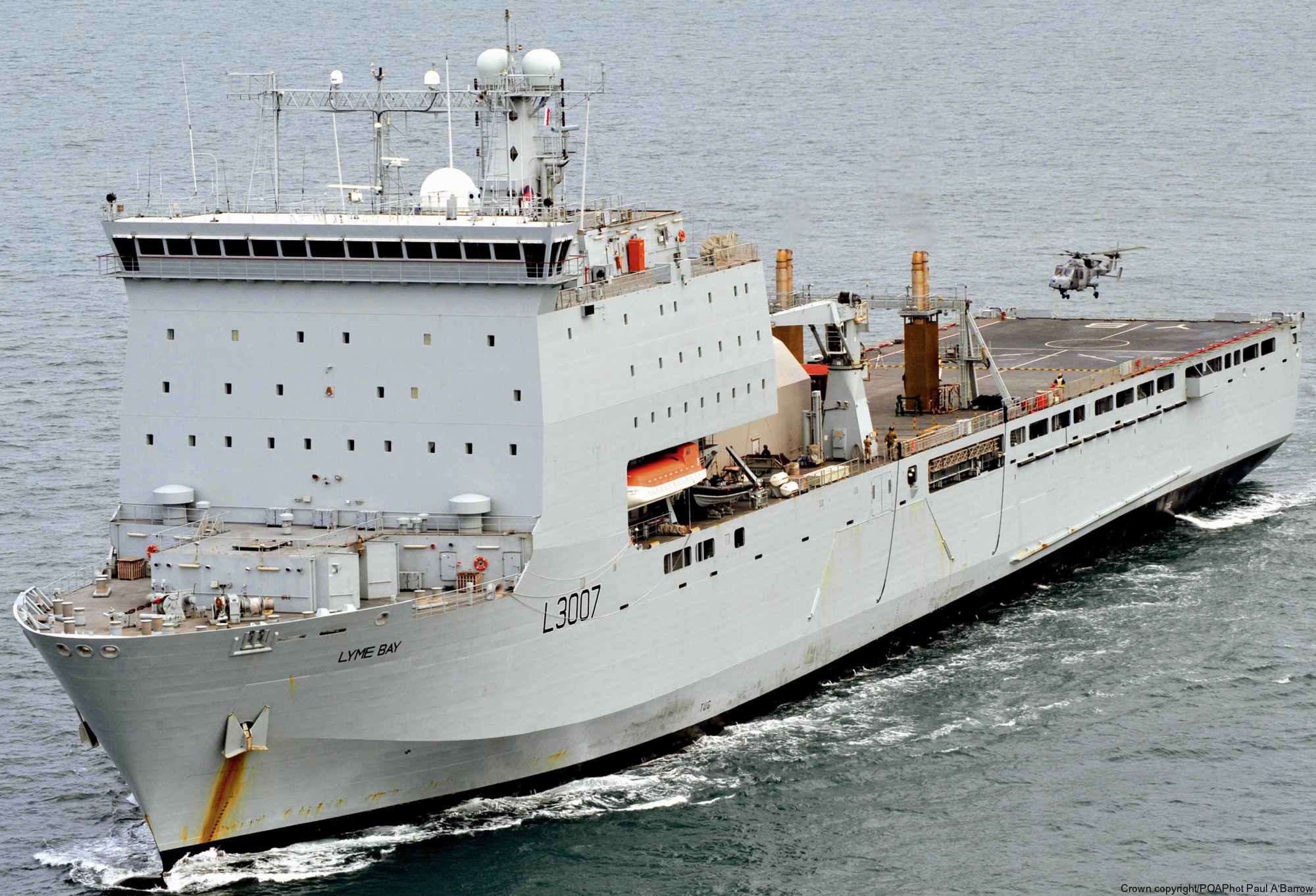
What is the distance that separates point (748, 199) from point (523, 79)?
4565cm

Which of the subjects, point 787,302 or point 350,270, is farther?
point 787,302

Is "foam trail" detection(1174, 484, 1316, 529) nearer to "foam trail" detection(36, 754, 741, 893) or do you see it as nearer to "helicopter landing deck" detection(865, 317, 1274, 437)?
"helicopter landing deck" detection(865, 317, 1274, 437)

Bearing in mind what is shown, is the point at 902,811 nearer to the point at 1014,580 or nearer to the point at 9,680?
the point at 1014,580

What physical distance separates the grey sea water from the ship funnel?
5326 mm

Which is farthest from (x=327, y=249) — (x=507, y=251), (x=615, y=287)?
(x=615, y=287)

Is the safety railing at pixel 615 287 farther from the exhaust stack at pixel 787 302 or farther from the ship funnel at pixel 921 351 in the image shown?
the ship funnel at pixel 921 351

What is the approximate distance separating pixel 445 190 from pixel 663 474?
641 centimetres

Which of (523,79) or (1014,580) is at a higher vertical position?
(523,79)

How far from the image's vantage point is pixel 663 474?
37.4m

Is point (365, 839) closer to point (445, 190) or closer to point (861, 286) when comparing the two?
point (445, 190)

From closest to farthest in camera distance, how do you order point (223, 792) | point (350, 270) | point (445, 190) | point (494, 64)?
point (223, 792)
point (350, 270)
point (445, 190)
point (494, 64)

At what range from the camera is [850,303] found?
44.7 meters

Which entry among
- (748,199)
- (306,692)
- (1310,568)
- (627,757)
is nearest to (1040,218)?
(748,199)

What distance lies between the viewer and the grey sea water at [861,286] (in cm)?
3328
